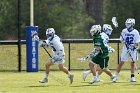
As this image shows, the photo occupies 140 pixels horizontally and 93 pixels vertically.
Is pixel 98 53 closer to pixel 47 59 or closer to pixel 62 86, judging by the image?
pixel 62 86

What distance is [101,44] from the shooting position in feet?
68.6

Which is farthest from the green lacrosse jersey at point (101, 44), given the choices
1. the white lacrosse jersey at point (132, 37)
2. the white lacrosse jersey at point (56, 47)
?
the white lacrosse jersey at point (56, 47)

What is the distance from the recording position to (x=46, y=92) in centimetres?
1812

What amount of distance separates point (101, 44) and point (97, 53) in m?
0.29

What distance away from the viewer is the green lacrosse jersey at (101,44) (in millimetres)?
20750

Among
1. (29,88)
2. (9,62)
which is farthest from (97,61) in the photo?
(9,62)

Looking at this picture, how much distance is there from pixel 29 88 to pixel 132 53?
3.92 meters

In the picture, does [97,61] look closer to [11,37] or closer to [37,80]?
[37,80]

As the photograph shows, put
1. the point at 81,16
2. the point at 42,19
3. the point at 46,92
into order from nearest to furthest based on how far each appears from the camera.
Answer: the point at 46,92, the point at 42,19, the point at 81,16

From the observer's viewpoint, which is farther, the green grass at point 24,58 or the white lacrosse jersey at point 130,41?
the green grass at point 24,58

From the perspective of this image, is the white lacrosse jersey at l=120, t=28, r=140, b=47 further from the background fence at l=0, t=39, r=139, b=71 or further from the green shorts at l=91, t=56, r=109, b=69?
the background fence at l=0, t=39, r=139, b=71

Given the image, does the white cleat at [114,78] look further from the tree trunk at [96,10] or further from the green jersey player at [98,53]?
the tree trunk at [96,10]

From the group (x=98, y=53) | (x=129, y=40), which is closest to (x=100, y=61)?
(x=98, y=53)

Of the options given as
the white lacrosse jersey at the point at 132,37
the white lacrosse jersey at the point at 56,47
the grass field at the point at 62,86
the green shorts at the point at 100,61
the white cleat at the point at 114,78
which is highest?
the white lacrosse jersey at the point at 132,37
